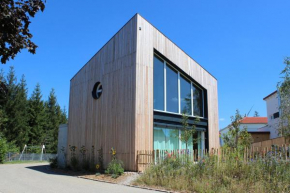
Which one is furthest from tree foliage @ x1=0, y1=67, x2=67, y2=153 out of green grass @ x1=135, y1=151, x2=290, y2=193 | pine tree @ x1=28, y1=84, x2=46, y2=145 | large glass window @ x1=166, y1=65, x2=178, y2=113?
green grass @ x1=135, y1=151, x2=290, y2=193

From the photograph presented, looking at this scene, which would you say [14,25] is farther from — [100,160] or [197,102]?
[197,102]

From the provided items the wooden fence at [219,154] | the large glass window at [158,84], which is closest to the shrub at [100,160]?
the wooden fence at [219,154]

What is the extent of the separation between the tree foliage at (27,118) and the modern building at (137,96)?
76.9ft

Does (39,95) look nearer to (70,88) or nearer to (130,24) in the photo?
(70,88)

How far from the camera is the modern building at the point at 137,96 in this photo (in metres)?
15.2

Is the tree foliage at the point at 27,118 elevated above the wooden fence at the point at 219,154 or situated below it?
above

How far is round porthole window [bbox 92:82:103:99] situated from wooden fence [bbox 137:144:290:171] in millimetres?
6018

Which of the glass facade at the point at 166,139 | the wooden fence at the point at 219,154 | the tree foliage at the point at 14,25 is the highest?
the tree foliage at the point at 14,25

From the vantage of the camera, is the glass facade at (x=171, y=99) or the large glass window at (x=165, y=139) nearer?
the large glass window at (x=165, y=139)

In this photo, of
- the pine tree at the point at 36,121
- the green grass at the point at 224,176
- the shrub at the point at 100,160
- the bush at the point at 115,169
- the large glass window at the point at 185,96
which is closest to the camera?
the green grass at the point at 224,176

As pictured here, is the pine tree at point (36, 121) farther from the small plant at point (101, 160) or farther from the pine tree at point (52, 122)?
the small plant at point (101, 160)

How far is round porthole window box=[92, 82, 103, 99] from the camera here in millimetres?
18547

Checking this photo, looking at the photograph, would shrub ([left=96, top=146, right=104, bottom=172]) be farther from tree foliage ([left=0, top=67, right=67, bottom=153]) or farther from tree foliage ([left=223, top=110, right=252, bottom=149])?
tree foliage ([left=0, top=67, right=67, bottom=153])

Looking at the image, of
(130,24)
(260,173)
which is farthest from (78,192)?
(130,24)
